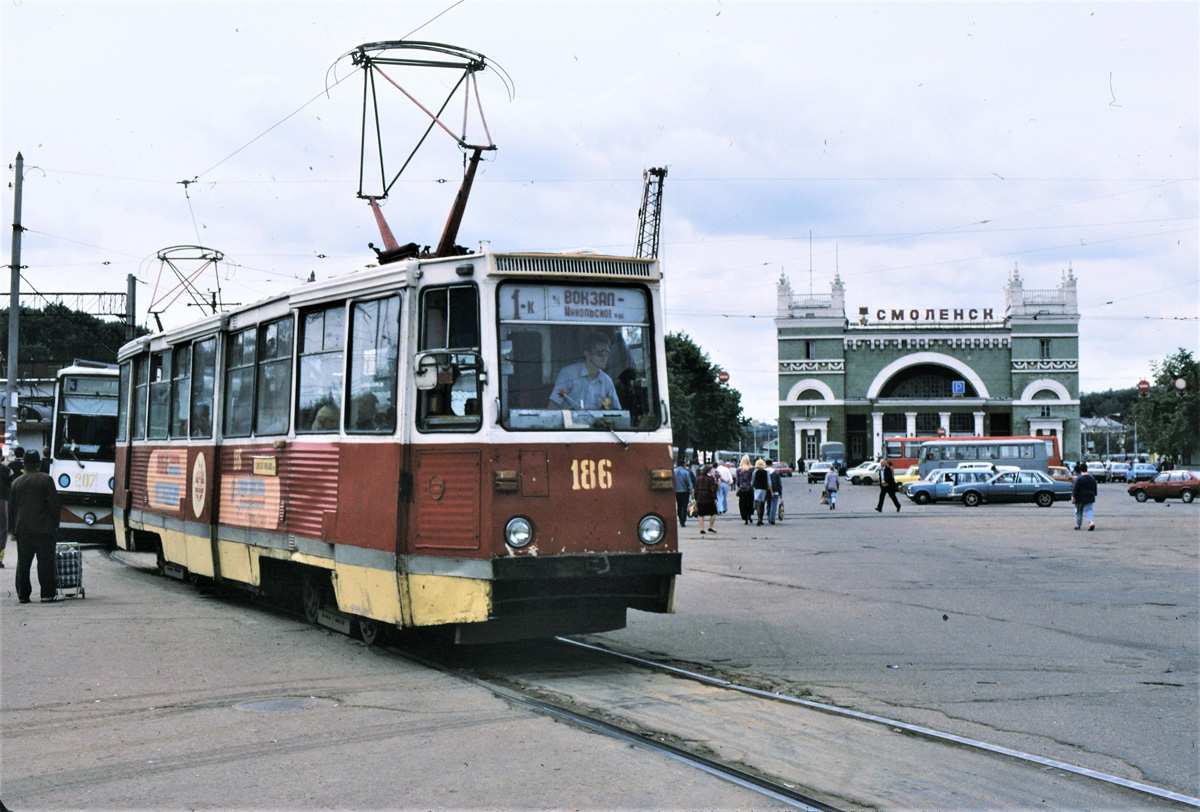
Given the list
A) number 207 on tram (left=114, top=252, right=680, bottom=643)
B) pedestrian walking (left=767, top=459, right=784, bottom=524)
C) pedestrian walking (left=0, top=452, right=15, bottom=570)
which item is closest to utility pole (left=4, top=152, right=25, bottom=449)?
pedestrian walking (left=0, top=452, right=15, bottom=570)

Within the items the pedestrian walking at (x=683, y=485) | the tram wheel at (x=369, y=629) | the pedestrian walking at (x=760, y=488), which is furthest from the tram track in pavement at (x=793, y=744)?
the pedestrian walking at (x=760, y=488)

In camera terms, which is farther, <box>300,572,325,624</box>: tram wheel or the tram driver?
<box>300,572,325,624</box>: tram wheel

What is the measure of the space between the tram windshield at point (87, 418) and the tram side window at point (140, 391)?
7831 mm

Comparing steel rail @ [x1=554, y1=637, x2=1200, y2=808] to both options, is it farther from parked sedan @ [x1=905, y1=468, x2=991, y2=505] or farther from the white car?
the white car

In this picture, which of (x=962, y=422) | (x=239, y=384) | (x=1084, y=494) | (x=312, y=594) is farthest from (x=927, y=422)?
(x=312, y=594)

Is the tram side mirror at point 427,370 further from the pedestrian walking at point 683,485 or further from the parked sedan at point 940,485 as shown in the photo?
the parked sedan at point 940,485

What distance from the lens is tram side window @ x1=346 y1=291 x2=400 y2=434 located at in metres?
9.51

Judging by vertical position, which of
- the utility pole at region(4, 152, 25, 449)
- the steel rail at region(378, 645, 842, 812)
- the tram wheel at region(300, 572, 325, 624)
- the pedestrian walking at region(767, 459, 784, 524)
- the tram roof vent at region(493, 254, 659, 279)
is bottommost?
the steel rail at region(378, 645, 842, 812)

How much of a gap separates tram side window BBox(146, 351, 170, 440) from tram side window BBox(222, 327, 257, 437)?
9.17 feet

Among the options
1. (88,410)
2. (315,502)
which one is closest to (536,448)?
(315,502)

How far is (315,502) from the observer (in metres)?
10.5

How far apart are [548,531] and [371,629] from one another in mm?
2475

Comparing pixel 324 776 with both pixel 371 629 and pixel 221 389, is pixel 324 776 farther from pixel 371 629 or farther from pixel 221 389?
pixel 221 389

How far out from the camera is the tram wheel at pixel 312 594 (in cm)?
1138
